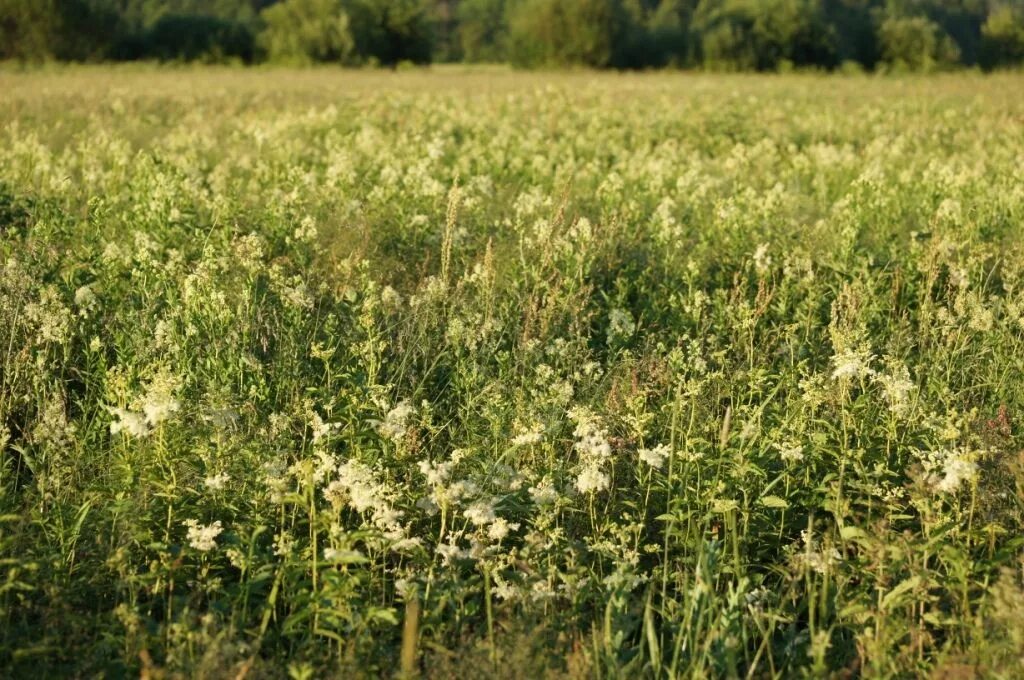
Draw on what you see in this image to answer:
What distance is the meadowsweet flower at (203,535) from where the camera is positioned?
3561 mm

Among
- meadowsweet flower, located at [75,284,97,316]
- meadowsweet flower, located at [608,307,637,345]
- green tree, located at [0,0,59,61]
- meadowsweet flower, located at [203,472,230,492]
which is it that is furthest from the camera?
green tree, located at [0,0,59,61]

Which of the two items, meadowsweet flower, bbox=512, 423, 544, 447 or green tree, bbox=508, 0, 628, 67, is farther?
green tree, bbox=508, 0, 628, 67

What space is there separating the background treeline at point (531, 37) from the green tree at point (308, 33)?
60 millimetres

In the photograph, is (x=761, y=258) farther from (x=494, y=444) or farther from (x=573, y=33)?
(x=573, y=33)

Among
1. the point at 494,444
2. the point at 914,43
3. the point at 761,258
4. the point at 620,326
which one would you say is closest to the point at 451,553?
the point at 494,444

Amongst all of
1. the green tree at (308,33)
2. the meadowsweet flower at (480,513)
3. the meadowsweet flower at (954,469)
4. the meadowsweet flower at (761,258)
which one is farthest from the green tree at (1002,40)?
the meadowsweet flower at (480,513)

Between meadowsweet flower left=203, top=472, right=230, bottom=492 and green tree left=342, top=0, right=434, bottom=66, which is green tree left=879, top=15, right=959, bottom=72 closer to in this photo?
green tree left=342, top=0, right=434, bottom=66

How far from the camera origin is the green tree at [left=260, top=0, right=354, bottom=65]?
47.8 meters

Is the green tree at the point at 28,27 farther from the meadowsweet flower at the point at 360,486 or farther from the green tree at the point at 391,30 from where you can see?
the meadowsweet flower at the point at 360,486

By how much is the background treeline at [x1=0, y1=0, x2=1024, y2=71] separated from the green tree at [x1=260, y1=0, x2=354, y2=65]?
2.4 inches

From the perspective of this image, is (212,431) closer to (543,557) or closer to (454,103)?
(543,557)

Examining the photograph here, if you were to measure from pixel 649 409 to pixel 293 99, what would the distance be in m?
17.7

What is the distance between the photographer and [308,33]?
47.8 m

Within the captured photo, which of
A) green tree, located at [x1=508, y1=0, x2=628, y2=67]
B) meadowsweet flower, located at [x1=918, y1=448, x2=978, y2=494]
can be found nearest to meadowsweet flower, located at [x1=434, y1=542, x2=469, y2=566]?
meadowsweet flower, located at [x1=918, y1=448, x2=978, y2=494]
